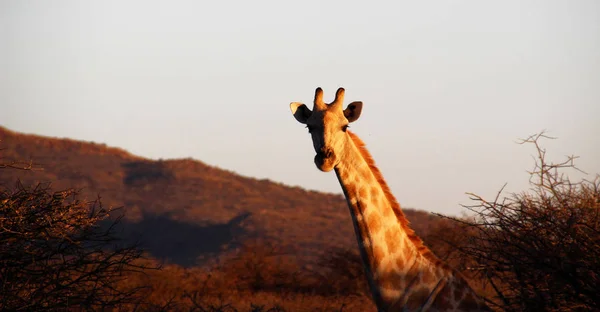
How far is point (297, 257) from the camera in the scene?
4931 centimetres

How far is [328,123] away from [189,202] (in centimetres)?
5492

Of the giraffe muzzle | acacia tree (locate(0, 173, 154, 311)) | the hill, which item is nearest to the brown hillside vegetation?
the hill

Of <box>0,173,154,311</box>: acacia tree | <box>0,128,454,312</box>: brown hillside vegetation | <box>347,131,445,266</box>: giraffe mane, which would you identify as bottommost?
<box>0,173,154,311</box>: acacia tree

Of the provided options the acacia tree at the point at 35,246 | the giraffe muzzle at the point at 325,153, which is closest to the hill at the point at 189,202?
the acacia tree at the point at 35,246

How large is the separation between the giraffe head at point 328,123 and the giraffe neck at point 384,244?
6.4 inches

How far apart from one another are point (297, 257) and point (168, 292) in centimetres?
2703

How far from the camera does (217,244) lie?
52938 mm

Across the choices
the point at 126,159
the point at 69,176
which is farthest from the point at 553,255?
the point at 126,159

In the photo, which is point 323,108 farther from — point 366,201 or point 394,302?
point 394,302

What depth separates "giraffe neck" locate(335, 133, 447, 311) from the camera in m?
8.40

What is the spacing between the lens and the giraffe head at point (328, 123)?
846 cm

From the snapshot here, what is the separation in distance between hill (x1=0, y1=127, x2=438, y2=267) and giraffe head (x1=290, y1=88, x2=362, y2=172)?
40163 mm

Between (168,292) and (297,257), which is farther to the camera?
(297,257)

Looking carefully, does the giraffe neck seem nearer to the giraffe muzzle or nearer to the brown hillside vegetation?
the giraffe muzzle
